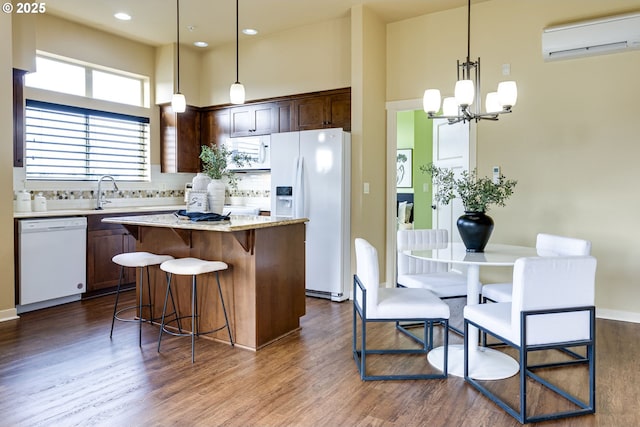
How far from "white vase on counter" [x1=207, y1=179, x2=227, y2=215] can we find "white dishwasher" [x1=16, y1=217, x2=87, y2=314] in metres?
1.79

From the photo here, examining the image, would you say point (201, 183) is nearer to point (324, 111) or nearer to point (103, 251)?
point (103, 251)

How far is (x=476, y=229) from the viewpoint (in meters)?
2.95

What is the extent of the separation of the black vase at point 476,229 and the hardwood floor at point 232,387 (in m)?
0.88

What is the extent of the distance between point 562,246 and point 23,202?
4952 mm

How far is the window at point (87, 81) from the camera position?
5021 millimetres

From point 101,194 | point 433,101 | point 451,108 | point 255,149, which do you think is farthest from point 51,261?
point 451,108

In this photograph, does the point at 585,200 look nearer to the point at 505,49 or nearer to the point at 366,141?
the point at 505,49

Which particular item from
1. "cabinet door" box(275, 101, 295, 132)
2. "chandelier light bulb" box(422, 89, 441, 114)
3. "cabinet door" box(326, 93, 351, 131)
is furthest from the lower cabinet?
"chandelier light bulb" box(422, 89, 441, 114)

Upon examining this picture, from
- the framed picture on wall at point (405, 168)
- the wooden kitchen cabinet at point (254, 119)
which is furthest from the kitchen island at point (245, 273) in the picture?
the framed picture on wall at point (405, 168)

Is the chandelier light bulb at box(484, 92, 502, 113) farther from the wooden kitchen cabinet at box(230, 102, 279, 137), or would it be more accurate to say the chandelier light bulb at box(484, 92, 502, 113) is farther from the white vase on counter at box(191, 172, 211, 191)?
the wooden kitchen cabinet at box(230, 102, 279, 137)

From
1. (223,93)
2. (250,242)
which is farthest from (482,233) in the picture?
(223,93)

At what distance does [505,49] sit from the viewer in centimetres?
440

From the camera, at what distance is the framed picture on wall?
774 cm

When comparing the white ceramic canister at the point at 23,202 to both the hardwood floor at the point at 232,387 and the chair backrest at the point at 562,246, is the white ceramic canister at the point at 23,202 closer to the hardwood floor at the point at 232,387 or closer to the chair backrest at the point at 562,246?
the hardwood floor at the point at 232,387
